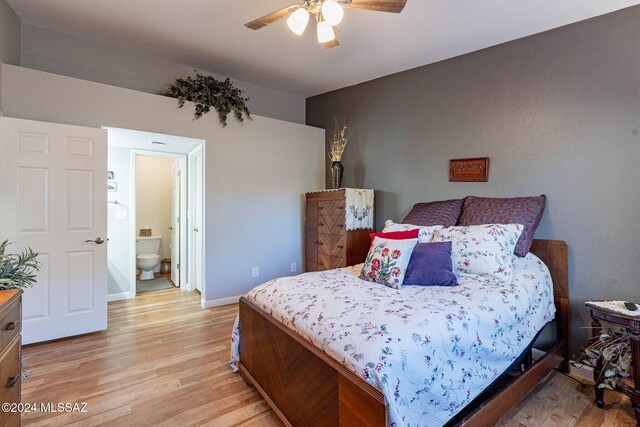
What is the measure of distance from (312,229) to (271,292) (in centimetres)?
206

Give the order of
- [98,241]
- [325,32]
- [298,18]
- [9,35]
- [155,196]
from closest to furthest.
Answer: [298,18], [325,32], [9,35], [98,241], [155,196]

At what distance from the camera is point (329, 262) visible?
3.64 m

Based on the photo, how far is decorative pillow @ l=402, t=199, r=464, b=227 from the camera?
2752 millimetres

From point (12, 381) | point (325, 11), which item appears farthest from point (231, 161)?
point (12, 381)

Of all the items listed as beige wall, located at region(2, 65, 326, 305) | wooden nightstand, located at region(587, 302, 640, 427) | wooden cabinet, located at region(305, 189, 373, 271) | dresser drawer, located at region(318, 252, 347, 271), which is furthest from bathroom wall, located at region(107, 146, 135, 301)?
wooden nightstand, located at region(587, 302, 640, 427)

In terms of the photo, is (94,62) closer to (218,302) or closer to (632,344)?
(218,302)

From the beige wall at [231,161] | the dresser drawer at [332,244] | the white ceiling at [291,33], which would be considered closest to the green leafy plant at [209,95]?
the beige wall at [231,161]

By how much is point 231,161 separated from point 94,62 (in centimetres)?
168

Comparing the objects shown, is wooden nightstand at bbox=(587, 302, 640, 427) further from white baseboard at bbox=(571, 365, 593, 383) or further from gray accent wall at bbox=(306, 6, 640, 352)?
gray accent wall at bbox=(306, 6, 640, 352)

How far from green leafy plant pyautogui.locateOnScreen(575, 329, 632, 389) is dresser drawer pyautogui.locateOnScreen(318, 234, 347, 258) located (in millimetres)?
2134

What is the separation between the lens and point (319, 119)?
15.0 feet

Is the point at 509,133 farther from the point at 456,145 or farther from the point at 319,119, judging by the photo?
the point at 319,119

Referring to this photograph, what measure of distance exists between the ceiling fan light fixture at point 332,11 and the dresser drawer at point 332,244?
2.11m

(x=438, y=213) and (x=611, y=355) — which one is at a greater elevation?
(x=438, y=213)
